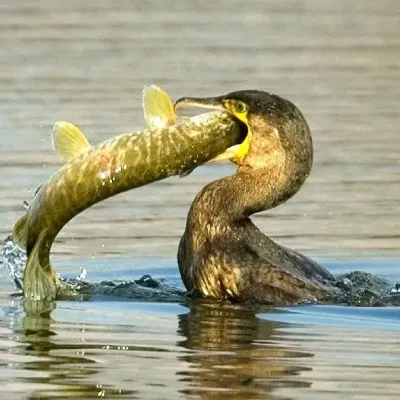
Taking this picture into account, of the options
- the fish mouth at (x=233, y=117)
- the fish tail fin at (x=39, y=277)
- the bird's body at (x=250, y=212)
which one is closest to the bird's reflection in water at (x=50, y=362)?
the fish tail fin at (x=39, y=277)

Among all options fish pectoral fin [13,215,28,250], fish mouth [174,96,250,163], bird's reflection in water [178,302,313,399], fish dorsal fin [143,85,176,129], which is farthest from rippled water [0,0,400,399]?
fish dorsal fin [143,85,176,129]

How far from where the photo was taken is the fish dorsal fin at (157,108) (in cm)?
930

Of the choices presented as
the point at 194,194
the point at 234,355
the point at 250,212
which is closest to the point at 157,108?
the point at 250,212

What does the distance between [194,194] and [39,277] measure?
349 centimetres

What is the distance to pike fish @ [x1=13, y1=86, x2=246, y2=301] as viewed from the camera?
9344 mm

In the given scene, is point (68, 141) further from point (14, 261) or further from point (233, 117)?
point (14, 261)

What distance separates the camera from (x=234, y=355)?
338 inches

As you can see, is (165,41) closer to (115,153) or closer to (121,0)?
(121,0)

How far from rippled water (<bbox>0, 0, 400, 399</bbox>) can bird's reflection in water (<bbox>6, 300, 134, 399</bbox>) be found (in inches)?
0.6

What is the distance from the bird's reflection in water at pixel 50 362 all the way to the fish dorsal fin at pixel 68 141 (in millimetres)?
866

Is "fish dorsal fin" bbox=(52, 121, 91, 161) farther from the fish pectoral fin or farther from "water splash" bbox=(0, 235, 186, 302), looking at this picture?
"water splash" bbox=(0, 235, 186, 302)

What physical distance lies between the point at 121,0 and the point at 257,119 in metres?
15.2

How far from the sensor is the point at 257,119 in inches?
392

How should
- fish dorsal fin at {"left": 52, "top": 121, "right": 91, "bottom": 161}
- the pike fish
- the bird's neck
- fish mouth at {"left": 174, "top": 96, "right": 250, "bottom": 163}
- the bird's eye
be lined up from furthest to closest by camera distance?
1. the bird's neck
2. the bird's eye
3. fish mouth at {"left": 174, "top": 96, "right": 250, "bottom": 163}
4. the pike fish
5. fish dorsal fin at {"left": 52, "top": 121, "right": 91, "bottom": 161}
